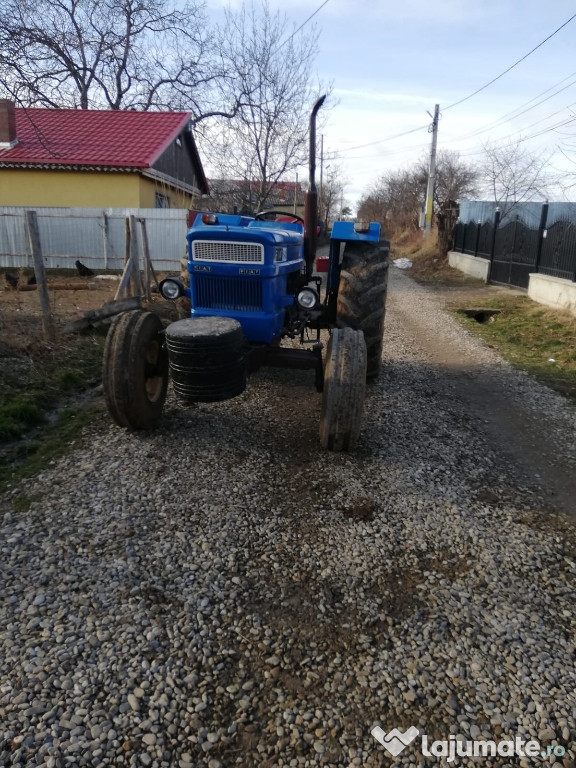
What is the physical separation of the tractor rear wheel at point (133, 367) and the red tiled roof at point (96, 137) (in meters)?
14.0

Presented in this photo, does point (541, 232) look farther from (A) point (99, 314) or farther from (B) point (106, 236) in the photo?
(B) point (106, 236)

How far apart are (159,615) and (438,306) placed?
10985 mm

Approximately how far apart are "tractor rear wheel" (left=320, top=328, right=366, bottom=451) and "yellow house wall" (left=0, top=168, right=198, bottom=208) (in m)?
14.9

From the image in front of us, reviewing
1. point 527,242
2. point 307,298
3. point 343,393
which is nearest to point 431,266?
point 527,242

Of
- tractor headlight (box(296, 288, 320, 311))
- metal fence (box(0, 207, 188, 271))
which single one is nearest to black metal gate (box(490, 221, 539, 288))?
metal fence (box(0, 207, 188, 271))

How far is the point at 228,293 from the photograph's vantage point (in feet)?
14.4

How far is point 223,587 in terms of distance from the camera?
273 cm

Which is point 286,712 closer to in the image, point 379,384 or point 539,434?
point 539,434

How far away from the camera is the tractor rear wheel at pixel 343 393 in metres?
3.95

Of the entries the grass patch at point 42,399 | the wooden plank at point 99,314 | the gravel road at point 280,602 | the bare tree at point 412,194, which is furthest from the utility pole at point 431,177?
the gravel road at point 280,602

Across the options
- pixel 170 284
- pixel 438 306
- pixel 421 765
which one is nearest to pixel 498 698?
pixel 421 765

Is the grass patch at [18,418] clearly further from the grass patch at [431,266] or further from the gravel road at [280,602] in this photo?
the grass patch at [431,266]

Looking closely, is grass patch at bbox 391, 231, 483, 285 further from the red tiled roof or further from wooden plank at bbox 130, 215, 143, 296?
wooden plank at bbox 130, 215, 143, 296

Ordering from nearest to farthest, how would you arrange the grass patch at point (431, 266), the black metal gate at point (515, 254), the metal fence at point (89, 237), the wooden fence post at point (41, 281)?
the wooden fence post at point (41, 281) < the black metal gate at point (515, 254) < the metal fence at point (89, 237) < the grass patch at point (431, 266)
